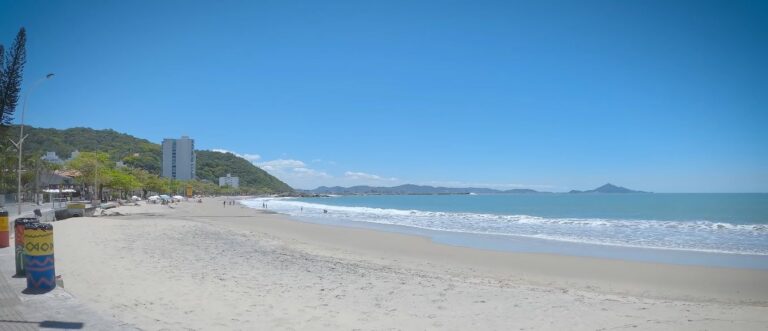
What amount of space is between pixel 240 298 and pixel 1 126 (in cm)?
3544

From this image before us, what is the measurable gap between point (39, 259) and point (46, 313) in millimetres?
1353

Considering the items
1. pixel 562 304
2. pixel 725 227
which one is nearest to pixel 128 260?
pixel 562 304

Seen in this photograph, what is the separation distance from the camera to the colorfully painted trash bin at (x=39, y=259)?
589 centimetres

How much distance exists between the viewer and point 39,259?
5918mm

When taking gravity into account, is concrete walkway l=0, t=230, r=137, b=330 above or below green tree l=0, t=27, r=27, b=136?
below

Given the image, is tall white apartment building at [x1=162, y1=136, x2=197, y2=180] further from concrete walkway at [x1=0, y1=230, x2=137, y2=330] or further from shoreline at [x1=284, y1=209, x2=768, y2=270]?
concrete walkway at [x1=0, y1=230, x2=137, y2=330]

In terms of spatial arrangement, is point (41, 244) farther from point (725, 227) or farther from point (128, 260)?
point (725, 227)

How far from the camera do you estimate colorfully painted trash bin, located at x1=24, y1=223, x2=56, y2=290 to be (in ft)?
19.3

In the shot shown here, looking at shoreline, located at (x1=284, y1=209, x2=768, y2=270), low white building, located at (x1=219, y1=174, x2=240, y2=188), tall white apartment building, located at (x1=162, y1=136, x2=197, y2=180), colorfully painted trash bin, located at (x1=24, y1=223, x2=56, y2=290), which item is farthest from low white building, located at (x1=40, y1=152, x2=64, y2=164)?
low white building, located at (x1=219, y1=174, x2=240, y2=188)

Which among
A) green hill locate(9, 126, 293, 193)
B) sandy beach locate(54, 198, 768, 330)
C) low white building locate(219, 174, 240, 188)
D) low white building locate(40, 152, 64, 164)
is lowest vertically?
sandy beach locate(54, 198, 768, 330)

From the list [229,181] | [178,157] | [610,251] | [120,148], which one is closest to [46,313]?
[610,251]

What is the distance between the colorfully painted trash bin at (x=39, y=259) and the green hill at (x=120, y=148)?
74.6m

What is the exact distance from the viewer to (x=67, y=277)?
770 centimetres

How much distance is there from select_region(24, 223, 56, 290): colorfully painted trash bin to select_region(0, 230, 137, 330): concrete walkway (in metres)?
0.15
